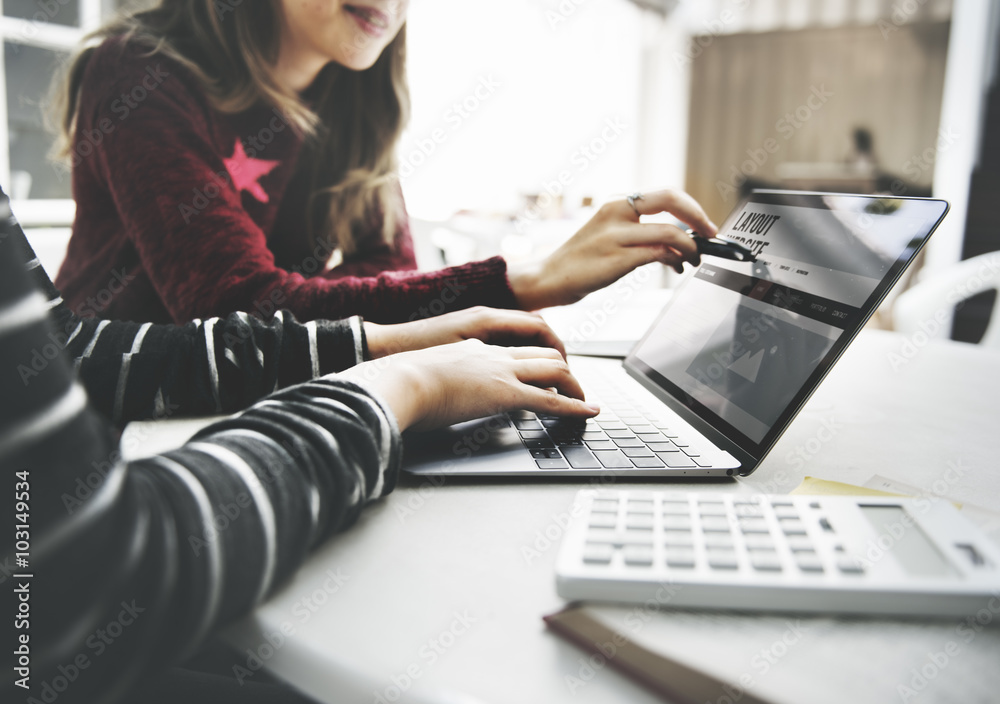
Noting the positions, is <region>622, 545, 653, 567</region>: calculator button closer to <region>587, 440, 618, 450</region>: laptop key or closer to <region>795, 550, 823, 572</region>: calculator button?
<region>795, 550, 823, 572</region>: calculator button

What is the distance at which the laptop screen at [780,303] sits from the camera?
487mm

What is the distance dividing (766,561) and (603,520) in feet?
0.25

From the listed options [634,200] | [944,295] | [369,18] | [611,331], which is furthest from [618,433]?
[944,295]

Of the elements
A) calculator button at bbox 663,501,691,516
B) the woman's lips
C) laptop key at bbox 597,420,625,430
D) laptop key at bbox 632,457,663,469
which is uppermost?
the woman's lips

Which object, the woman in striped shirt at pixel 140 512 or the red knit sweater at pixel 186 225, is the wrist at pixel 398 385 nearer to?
the woman in striped shirt at pixel 140 512

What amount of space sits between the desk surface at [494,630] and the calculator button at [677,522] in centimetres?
5

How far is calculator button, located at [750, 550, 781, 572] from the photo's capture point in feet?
0.97

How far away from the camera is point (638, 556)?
0.31 meters

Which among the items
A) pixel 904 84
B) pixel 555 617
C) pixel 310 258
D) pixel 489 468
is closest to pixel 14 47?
pixel 310 258

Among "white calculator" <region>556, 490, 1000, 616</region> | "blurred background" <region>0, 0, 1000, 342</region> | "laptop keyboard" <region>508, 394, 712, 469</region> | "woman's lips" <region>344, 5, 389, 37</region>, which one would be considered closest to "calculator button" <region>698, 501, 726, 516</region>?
"white calculator" <region>556, 490, 1000, 616</region>

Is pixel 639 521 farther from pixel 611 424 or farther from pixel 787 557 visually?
pixel 611 424

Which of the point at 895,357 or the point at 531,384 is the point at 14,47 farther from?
the point at 895,357

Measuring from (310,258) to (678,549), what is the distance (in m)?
1.00

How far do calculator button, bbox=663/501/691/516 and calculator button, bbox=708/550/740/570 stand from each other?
0.13 feet
